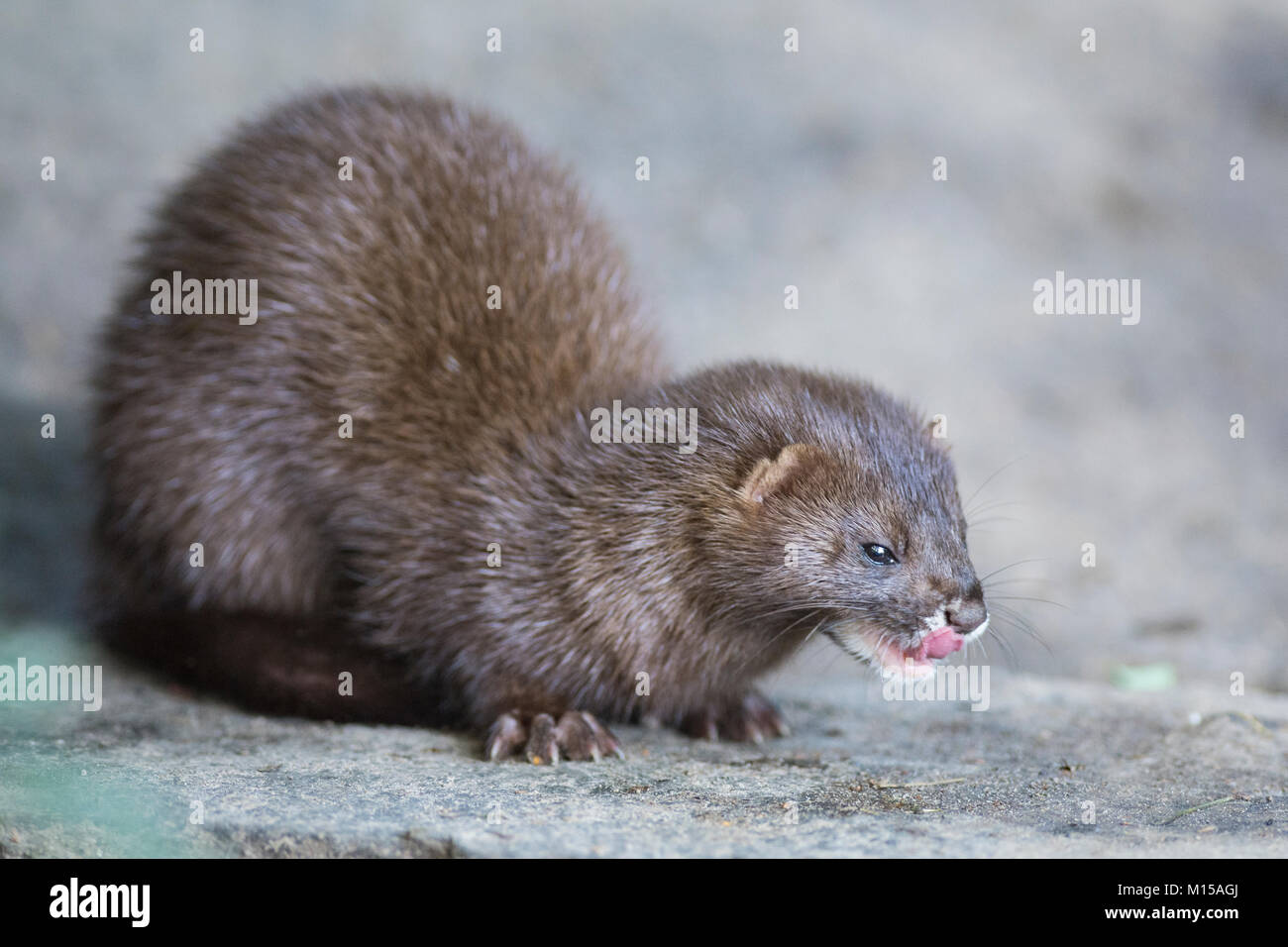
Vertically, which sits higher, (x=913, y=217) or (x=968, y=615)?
(x=913, y=217)

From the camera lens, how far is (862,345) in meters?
8.45

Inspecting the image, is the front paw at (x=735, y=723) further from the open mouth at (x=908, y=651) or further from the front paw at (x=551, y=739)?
the open mouth at (x=908, y=651)

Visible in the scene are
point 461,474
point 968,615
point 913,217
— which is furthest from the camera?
point 913,217

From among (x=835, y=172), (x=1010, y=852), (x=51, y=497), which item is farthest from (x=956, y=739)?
(x=835, y=172)

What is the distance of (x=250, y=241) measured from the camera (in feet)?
16.7

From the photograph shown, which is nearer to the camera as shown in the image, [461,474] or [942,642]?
[942,642]

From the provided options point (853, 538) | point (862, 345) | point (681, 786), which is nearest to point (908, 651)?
point (853, 538)

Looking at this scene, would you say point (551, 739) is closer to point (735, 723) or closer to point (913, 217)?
point (735, 723)

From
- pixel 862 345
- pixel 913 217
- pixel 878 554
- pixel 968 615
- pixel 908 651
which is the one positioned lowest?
pixel 908 651

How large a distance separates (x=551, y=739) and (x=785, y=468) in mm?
1075

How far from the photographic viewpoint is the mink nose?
155 inches

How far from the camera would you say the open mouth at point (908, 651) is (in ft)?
13.1

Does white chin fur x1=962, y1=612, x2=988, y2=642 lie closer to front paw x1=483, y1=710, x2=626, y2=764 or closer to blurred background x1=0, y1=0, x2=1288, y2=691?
front paw x1=483, y1=710, x2=626, y2=764
